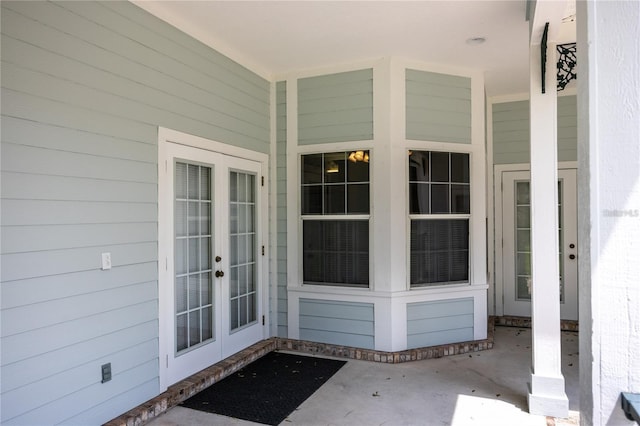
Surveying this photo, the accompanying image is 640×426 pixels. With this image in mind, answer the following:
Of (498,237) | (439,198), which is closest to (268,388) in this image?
(439,198)

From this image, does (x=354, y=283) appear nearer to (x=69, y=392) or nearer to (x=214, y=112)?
(x=214, y=112)

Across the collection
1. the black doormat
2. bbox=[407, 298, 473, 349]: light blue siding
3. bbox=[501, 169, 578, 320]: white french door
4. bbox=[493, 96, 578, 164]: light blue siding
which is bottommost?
the black doormat

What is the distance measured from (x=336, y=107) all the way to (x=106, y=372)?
3.34 metres

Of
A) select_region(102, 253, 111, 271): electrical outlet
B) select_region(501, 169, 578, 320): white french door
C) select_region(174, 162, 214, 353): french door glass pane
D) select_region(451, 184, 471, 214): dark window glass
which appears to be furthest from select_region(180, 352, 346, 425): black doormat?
select_region(501, 169, 578, 320): white french door

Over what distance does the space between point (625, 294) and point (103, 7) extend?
→ 10.8ft

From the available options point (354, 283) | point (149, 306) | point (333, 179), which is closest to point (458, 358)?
point (354, 283)

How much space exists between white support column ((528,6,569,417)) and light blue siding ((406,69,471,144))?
1.49 m

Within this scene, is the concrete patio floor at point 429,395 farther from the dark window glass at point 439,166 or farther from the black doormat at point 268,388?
the dark window glass at point 439,166

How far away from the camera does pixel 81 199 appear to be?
8.87 feet

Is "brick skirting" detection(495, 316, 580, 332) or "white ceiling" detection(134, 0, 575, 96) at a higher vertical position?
"white ceiling" detection(134, 0, 575, 96)

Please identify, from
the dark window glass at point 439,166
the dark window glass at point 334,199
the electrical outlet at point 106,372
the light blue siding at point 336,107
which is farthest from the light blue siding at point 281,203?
the electrical outlet at point 106,372

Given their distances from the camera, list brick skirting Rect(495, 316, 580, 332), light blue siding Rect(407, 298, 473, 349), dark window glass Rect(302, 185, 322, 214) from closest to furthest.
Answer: light blue siding Rect(407, 298, 473, 349) < dark window glass Rect(302, 185, 322, 214) < brick skirting Rect(495, 316, 580, 332)

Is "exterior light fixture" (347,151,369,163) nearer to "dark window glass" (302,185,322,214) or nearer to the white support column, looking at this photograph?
"dark window glass" (302,185,322,214)

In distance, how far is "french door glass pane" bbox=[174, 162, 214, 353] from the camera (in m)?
3.62
